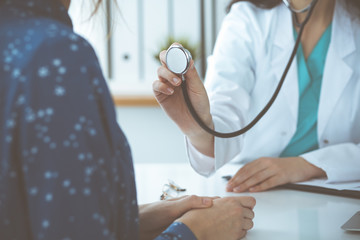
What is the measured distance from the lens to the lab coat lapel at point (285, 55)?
4.42 feet

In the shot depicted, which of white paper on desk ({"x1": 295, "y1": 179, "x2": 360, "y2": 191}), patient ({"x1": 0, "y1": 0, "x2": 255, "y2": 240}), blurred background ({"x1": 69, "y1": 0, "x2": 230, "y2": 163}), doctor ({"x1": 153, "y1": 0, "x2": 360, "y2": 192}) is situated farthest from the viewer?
blurred background ({"x1": 69, "y1": 0, "x2": 230, "y2": 163})

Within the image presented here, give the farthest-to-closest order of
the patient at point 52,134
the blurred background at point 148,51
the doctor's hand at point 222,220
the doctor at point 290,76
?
the blurred background at point 148,51
the doctor at point 290,76
the doctor's hand at point 222,220
the patient at point 52,134

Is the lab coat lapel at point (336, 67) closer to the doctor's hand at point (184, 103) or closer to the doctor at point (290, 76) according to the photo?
the doctor at point (290, 76)

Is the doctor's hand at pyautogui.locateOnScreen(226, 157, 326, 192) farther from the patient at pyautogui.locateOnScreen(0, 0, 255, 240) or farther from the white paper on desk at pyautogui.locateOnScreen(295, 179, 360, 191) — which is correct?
the patient at pyautogui.locateOnScreen(0, 0, 255, 240)

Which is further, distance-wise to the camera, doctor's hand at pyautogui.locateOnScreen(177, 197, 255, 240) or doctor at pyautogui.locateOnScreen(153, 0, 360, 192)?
doctor at pyautogui.locateOnScreen(153, 0, 360, 192)

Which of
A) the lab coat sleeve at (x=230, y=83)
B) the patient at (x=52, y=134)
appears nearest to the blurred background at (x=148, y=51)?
the lab coat sleeve at (x=230, y=83)

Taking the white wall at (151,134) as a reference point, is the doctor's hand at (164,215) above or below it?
above

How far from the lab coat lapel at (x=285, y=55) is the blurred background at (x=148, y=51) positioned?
1.35 metres

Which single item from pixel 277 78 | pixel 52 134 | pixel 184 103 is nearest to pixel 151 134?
pixel 277 78

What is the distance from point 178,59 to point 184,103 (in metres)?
0.18

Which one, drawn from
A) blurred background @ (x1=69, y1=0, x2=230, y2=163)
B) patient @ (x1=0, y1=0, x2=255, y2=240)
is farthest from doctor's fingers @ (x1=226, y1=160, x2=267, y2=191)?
blurred background @ (x1=69, y1=0, x2=230, y2=163)

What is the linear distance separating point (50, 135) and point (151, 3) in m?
2.37

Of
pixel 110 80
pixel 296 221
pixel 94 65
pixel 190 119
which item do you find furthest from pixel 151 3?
pixel 94 65

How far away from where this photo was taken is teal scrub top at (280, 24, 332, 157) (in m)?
1.36
